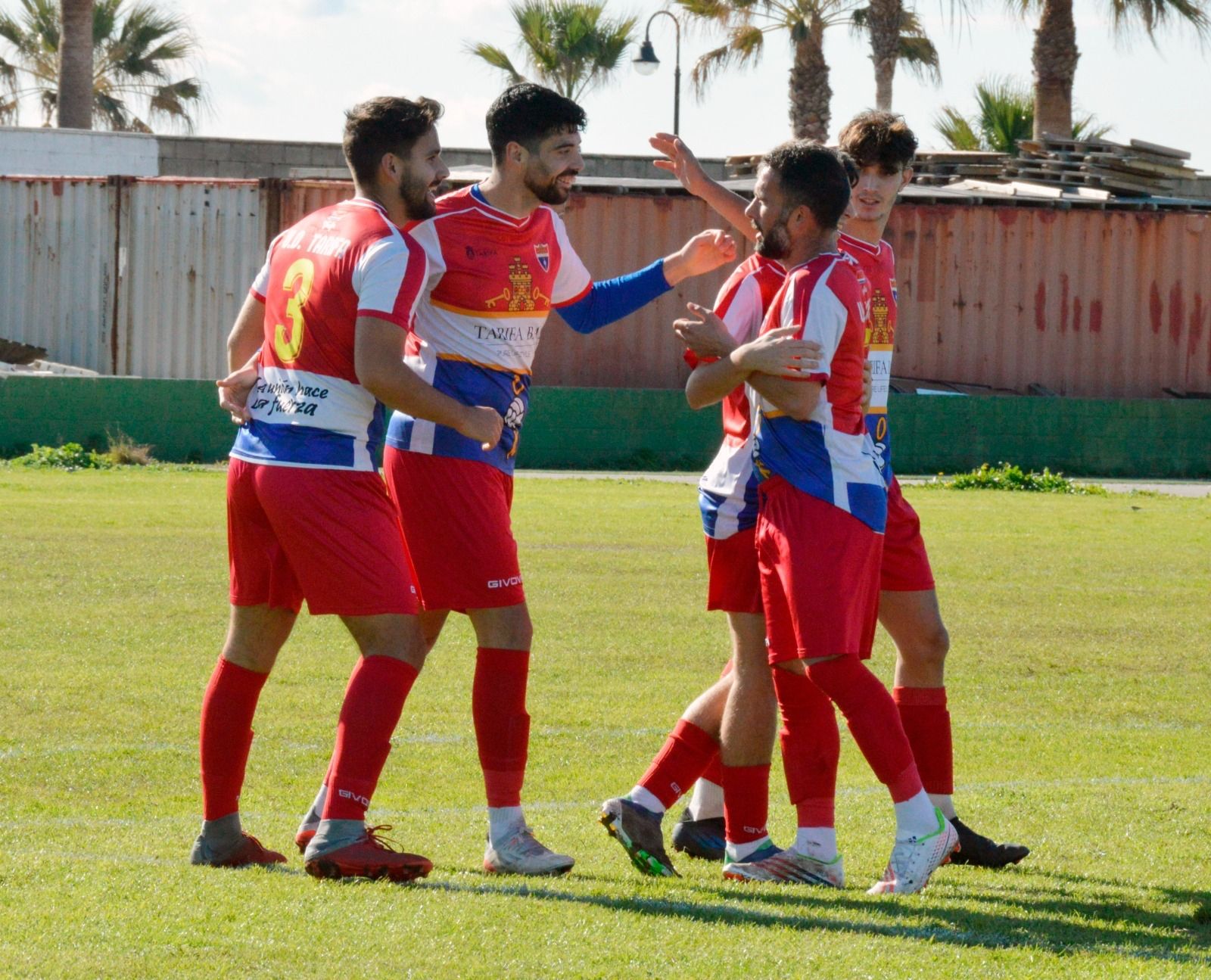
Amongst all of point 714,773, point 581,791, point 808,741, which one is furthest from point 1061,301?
point 808,741

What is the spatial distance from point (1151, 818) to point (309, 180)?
22.2 metres

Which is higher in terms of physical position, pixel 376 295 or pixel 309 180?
pixel 309 180

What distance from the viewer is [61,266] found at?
27250 mm

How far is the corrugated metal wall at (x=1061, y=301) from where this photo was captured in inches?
1055

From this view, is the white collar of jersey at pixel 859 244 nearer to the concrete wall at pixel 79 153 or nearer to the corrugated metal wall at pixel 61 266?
the corrugated metal wall at pixel 61 266

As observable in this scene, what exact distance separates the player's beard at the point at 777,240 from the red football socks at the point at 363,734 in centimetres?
156

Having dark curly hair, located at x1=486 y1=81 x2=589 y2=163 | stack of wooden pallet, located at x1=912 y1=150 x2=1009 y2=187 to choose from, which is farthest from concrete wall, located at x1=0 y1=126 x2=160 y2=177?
dark curly hair, located at x1=486 y1=81 x2=589 y2=163

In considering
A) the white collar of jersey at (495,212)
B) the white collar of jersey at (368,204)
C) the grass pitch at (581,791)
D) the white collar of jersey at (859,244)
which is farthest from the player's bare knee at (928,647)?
the white collar of jersey at (368,204)

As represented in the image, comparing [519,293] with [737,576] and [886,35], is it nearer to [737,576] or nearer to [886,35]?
[737,576]

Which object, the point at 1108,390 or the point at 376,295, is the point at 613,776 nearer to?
the point at 376,295

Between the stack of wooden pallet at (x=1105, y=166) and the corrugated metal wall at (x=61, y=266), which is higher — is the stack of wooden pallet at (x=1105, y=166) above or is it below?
above

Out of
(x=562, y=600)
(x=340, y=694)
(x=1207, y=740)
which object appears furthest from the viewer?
(x=562, y=600)

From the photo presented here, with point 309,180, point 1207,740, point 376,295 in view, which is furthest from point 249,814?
point 309,180

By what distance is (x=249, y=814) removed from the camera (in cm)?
577
